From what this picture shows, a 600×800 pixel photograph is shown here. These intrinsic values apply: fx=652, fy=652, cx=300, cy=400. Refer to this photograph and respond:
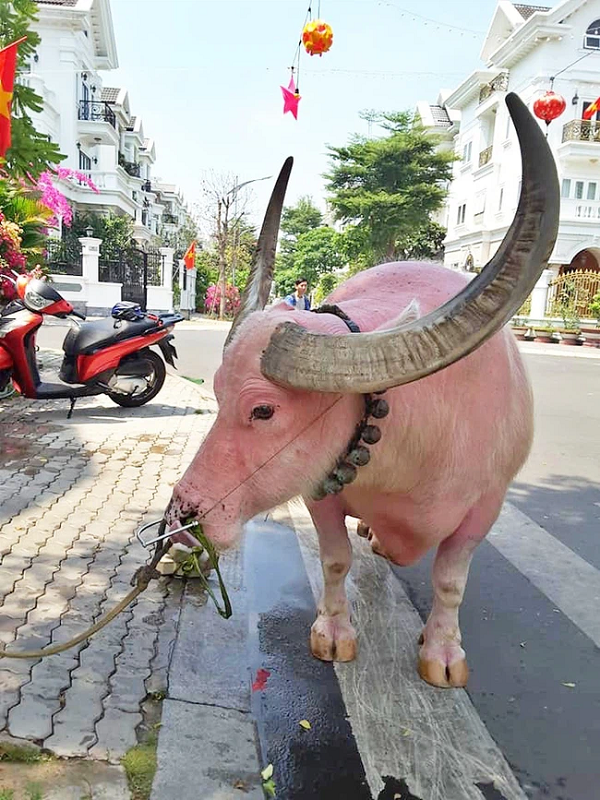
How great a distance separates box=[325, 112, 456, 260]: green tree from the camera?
32.4 metres

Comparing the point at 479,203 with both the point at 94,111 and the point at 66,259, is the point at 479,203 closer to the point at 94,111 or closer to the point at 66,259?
the point at 94,111

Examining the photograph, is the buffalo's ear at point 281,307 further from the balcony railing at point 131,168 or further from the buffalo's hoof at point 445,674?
the balcony railing at point 131,168

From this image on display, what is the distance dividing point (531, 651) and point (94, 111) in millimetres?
35663

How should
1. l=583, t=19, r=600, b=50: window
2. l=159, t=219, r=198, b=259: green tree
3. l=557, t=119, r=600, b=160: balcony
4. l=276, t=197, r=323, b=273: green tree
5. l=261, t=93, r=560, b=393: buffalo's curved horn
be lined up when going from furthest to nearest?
l=276, t=197, r=323, b=273: green tree
l=159, t=219, r=198, b=259: green tree
l=583, t=19, r=600, b=50: window
l=557, t=119, r=600, b=160: balcony
l=261, t=93, r=560, b=393: buffalo's curved horn

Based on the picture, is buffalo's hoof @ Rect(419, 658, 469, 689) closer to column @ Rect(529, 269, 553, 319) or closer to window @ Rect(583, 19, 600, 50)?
column @ Rect(529, 269, 553, 319)

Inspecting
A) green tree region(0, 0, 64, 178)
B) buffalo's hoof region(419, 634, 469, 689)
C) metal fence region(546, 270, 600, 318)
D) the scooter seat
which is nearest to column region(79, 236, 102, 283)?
green tree region(0, 0, 64, 178)

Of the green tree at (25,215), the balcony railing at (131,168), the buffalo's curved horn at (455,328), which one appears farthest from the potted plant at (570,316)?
the balcony railing at (131,168)

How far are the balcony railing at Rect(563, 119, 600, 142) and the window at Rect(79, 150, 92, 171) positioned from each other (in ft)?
75.0

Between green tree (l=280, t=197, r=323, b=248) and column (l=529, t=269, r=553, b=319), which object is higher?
green tree (l=280, t=197, r=323, b=248)

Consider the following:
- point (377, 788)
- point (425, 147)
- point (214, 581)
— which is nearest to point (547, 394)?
point (214, 581)

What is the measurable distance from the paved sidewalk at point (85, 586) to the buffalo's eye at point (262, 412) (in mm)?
1104

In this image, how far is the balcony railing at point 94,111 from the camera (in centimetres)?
3178

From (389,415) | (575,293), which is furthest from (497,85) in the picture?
(389,415)

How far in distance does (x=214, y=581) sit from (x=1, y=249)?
5007 millimetres
